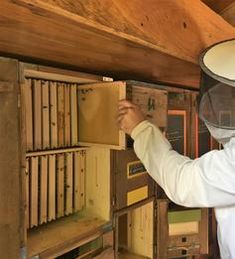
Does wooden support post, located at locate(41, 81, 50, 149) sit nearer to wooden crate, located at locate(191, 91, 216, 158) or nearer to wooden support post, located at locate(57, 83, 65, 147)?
wooden support post, located at locate(57, 83, 65, 147)

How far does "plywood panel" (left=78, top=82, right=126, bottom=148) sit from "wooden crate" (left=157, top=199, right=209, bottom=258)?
628mm

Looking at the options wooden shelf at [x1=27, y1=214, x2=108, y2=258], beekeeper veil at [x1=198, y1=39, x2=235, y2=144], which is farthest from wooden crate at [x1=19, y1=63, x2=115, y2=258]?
beekeeper veil at [x1=198, y1=39, x2=235, y2=144]

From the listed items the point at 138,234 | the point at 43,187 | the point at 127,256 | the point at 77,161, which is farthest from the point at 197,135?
the point at 43,187

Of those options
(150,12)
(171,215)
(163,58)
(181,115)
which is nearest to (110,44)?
(150,12)

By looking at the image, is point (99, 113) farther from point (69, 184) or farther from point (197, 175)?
point (197, 175)

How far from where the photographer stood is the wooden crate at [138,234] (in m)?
1.77

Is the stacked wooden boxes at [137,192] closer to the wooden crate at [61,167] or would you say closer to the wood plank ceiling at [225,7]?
the wooden crate at [61,167]

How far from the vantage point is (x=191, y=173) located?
1.06 meters

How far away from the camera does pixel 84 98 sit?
53.9 inches

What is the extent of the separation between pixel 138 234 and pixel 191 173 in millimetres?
906

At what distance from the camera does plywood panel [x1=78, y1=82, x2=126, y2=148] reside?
1.30 meters

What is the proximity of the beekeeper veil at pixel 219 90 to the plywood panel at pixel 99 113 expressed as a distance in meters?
0.34

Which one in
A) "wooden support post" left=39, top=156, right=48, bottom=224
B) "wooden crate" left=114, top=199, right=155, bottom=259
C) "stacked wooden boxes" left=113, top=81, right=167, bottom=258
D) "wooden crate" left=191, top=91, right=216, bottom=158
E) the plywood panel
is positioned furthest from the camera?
"wooden crate" left=191, top=91, right=216, bottom=158

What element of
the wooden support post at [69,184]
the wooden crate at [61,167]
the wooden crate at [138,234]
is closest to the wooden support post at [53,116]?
the wooden crate at [61,167]
